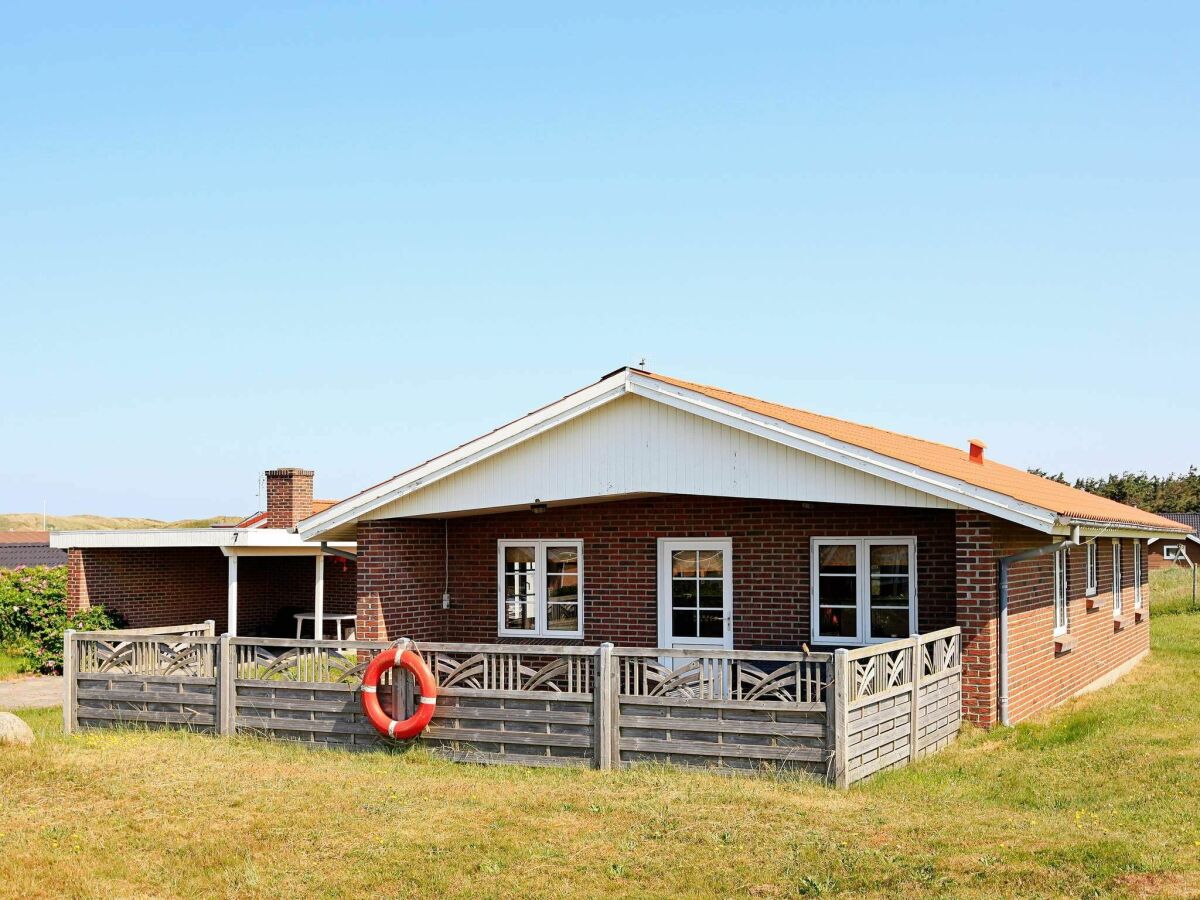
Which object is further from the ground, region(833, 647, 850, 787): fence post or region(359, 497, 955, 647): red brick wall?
region(359, 497, 955, 647): red brick wall

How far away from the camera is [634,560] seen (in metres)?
15.6

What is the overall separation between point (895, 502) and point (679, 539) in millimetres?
3419

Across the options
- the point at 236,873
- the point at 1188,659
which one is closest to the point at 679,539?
the point at 236,873

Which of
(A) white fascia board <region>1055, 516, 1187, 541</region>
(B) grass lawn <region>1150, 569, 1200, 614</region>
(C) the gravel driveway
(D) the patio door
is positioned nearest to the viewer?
(A) white fascia board <region>1055, 516, 1187, 541</region>

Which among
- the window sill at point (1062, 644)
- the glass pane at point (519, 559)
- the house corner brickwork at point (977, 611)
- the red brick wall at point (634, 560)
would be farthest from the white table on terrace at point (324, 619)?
the house corner brickwork at point (977, 611)

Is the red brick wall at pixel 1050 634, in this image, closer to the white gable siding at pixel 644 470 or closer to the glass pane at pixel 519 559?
the white gable siding at pixel 644 470

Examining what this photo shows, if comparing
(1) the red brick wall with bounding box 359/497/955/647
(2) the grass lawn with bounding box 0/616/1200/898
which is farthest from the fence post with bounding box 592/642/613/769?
(1) the red brick wall with bounding box 359/497/955/647

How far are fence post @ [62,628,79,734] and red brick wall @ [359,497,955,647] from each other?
11.0 feet

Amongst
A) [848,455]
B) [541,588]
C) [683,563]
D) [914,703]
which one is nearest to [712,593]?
[683,563]

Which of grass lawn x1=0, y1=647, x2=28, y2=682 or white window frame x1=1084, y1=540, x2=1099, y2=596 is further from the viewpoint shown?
grass lawn x1=0, y1=647, x2=28, y2=682

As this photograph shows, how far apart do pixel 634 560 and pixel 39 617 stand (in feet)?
45.4

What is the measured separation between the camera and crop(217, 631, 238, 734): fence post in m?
13.4

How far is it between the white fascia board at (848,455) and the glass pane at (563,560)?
3.13 m

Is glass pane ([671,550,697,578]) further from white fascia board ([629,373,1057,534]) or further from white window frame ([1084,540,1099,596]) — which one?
white window frame ([1084,540,1099,596])
